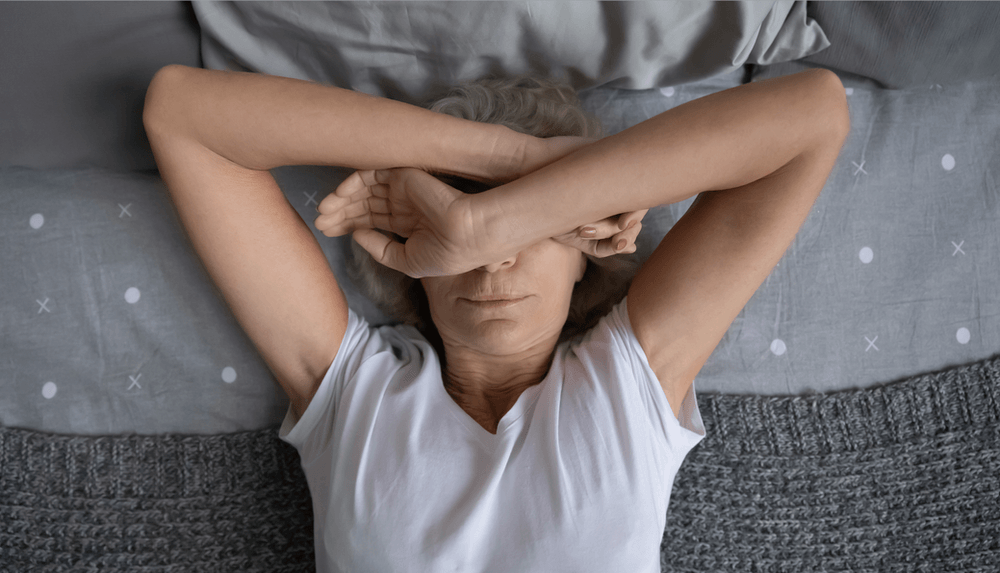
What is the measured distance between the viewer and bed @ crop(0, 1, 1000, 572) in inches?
40.9

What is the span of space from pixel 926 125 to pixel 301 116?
1.17 meters

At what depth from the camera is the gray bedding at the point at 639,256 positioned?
43.8 inches

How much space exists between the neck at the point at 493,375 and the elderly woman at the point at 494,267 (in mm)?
49

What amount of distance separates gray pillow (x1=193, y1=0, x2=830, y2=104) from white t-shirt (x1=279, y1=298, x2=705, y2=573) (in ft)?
1.52

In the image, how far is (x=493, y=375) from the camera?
107cm

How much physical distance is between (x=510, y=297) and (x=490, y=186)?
0.58 ft

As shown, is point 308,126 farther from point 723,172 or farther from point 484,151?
point 723,172

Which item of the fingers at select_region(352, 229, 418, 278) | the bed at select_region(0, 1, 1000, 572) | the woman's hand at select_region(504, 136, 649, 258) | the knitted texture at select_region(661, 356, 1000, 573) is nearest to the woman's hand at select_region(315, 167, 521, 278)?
the fingers at select_region(352, 229, 418, 278)

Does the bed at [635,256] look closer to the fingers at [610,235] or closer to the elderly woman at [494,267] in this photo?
the elderly woman at [494,267]

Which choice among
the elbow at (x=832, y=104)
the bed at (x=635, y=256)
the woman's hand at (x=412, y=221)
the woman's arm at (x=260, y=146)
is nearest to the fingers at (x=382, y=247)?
the woman's hand at (x=412, y=221)

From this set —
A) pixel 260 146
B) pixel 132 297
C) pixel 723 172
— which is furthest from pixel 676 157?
pixel 132 297

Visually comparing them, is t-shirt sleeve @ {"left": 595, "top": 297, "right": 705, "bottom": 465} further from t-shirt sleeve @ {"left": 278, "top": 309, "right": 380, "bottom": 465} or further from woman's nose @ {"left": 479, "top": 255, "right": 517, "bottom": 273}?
t-shirt sleeve @ {"left": 278, "top": 309, "right": 380, "bottom": 465}

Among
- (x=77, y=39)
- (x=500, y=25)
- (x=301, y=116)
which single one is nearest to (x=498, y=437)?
(x=301, y=116)

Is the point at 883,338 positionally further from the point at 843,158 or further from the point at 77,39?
the point at 77,39
